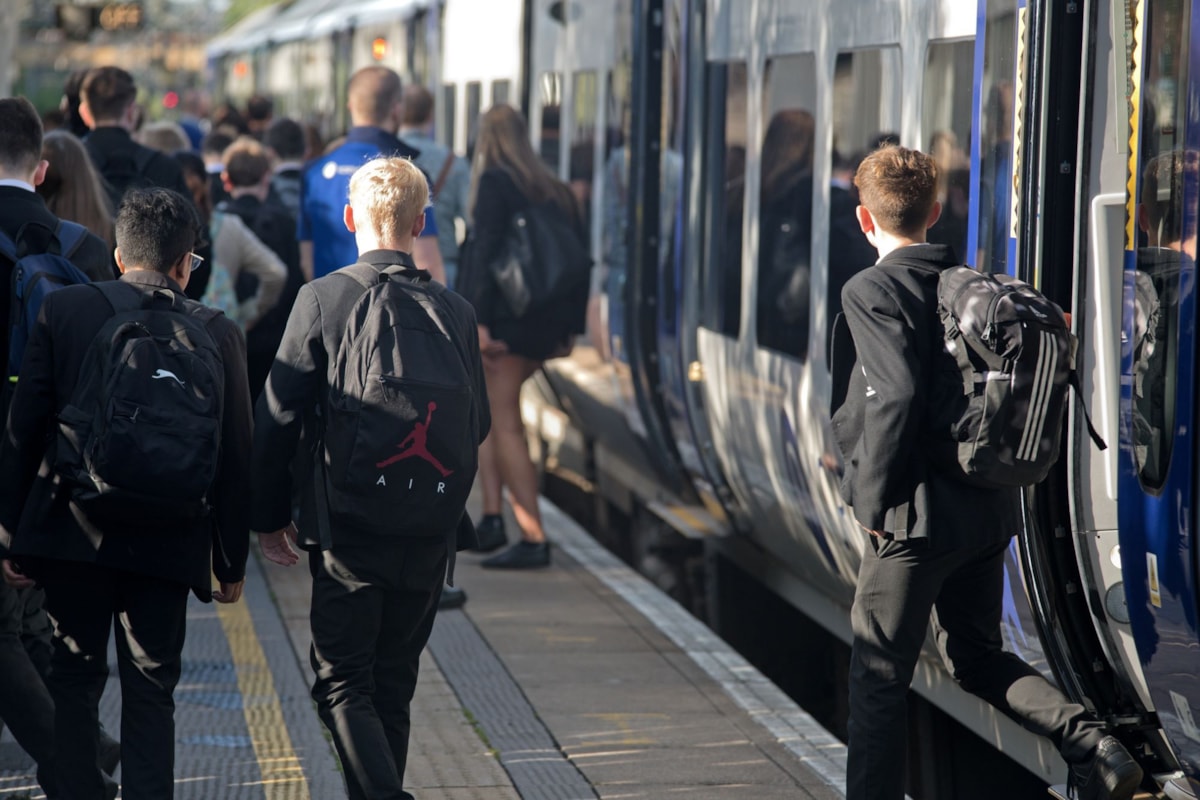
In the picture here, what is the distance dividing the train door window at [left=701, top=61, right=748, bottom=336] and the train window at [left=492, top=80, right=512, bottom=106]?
4408mm

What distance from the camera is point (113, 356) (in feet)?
13.0

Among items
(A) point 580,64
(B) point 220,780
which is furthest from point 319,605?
(A) point 580,64

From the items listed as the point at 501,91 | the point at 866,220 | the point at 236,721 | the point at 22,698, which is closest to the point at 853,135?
the point at 866,220

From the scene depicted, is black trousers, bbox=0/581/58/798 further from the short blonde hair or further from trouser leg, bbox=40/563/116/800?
the short blonde hair

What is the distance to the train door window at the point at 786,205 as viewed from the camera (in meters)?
6.04

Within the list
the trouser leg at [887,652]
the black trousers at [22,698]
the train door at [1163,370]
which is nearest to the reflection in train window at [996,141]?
the train door at [1163,370]

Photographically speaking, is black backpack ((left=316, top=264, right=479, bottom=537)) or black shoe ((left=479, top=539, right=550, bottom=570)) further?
black shoe ((left=479, top=539, right=550, bottom=570))

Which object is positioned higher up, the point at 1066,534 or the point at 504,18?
the point at 504,18

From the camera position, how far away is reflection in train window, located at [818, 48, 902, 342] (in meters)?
5.30

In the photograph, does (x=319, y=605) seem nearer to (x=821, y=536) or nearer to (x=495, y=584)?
(x=821, y=536)

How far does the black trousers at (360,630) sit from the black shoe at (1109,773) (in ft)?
4.98

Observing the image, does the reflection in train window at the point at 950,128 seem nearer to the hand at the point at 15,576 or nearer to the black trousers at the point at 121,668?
the black trousers at the point at 121,668

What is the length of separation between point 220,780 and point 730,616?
402 cm

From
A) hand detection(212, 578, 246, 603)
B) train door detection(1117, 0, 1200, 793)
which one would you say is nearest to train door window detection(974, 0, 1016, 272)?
train door detection(1117, 0, 1200, 793)
